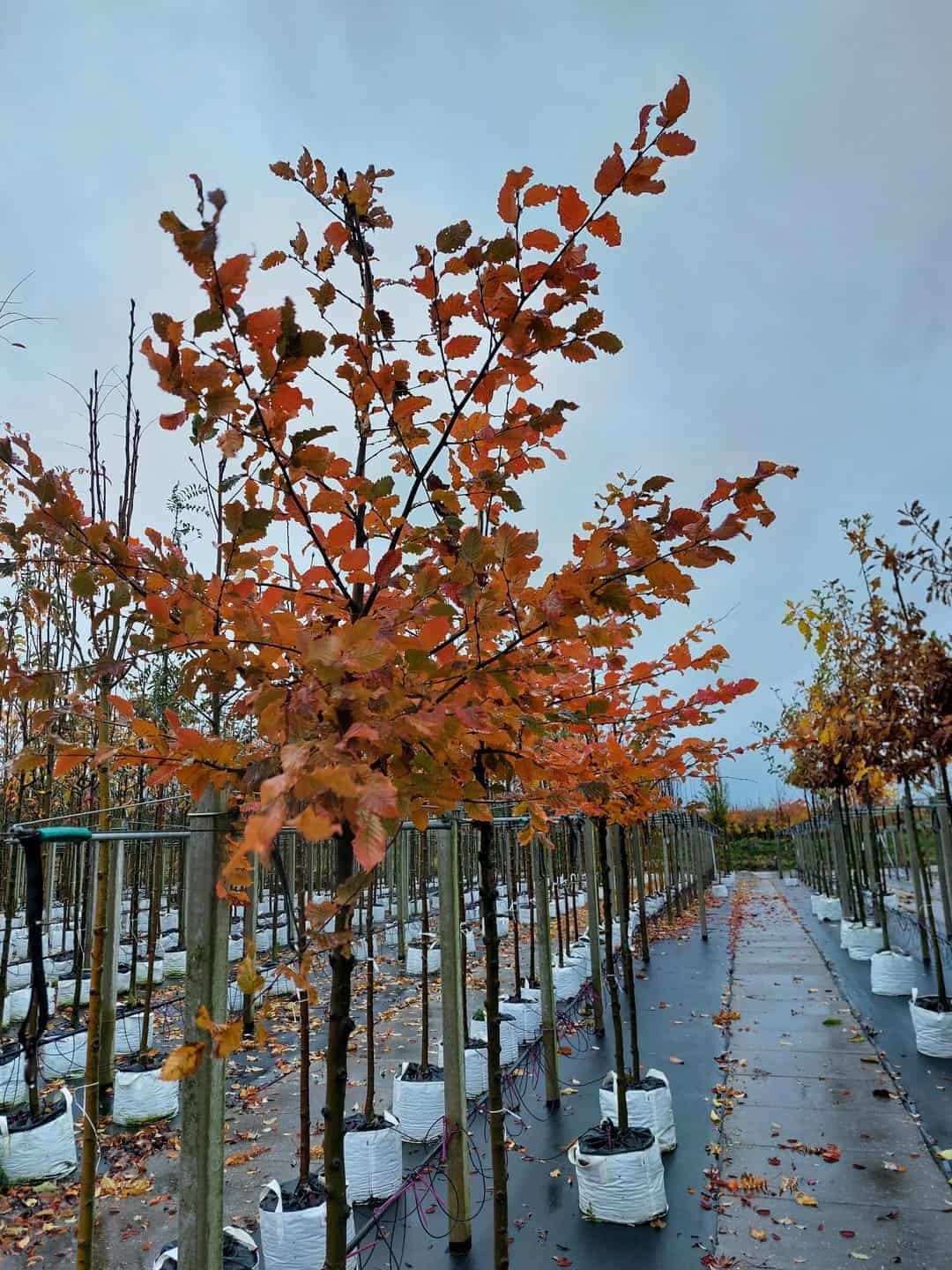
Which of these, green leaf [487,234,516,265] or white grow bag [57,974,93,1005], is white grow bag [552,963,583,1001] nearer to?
white grow bag [57,974,93,1005]

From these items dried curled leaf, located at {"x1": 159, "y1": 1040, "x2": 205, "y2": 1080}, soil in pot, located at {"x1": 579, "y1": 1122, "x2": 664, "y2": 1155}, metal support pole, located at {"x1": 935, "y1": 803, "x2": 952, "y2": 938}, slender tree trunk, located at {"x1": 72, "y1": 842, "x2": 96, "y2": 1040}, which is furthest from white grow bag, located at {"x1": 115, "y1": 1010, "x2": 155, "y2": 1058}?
metal support pole, located at {"x1": 935, "y1": 803, "x2": 952, "y2": 938}

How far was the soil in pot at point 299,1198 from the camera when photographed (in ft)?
11.0

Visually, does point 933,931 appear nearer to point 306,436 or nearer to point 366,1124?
point 366,1124

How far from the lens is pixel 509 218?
154 cm

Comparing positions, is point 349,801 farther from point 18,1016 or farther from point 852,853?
point 852,853

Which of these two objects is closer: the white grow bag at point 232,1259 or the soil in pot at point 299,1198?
the white grow bag at point 232,1259

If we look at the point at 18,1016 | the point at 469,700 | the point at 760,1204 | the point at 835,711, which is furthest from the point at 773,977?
the point at 469,700

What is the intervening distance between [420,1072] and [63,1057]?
10.8ft

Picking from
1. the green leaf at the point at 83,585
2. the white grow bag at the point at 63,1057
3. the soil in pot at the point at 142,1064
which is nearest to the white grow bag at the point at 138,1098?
the soil in pot at the point at 142,1064

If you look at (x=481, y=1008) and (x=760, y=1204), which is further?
(x=481, y=1008)

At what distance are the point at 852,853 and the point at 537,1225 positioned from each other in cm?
951

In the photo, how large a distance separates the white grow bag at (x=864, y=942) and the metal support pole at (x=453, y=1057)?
8512 mm

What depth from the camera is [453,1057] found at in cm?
361

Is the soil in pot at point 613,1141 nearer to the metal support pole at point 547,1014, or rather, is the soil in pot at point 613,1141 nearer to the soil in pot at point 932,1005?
the metal support pole at point 547,1014
